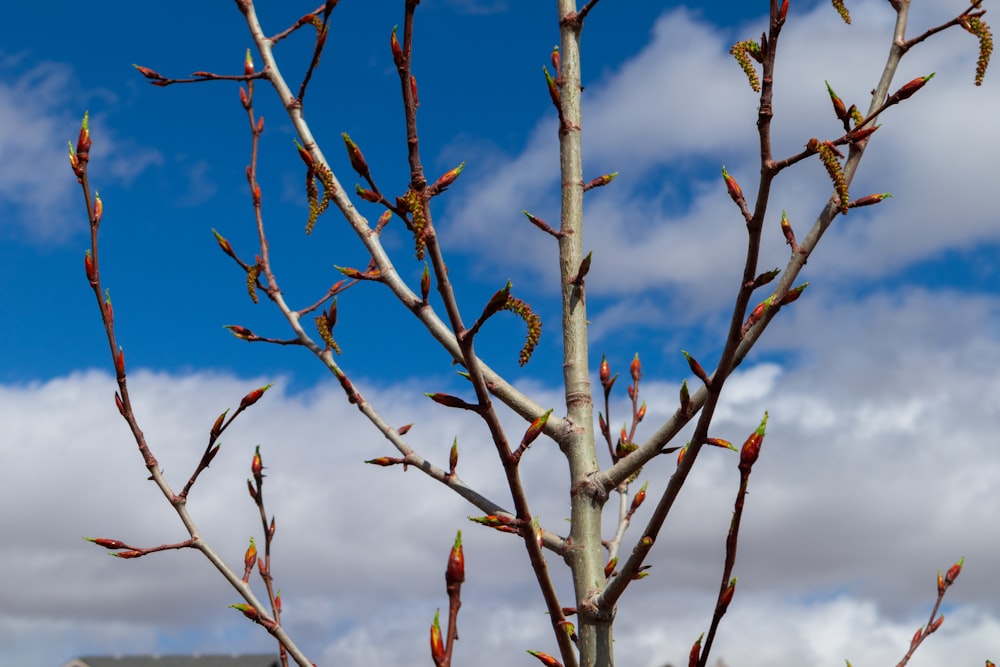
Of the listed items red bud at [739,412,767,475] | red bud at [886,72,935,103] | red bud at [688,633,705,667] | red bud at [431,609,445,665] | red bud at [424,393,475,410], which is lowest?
red bud at [431,609,445,665]

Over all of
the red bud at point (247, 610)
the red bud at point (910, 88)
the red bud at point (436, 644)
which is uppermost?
the red bud at point (910, 88)

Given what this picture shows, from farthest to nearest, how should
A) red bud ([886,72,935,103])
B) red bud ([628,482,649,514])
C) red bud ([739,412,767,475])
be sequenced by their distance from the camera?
red bud ([628,482,649,514])
red bud ([886,72,935,103])
red bud ([739,412,767,475])

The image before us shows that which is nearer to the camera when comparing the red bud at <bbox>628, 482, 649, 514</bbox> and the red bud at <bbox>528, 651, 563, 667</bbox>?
the red bud at <bbox>528, 651, 563, 667</bbox>

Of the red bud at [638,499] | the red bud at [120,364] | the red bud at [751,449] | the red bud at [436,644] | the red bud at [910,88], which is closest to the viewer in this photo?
the red bud at [436,644]

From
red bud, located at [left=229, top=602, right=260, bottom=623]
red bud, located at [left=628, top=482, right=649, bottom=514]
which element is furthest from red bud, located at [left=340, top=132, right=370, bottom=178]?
red bud, located at [left=628, top=482, right=649, bottom=514]

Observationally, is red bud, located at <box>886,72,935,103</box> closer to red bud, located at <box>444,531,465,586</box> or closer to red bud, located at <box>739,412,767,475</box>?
red bud, located at <box>739,412,767,475</box>

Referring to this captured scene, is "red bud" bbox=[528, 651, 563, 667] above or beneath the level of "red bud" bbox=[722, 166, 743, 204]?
beneath

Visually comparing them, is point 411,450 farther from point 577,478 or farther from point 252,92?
point 252,92

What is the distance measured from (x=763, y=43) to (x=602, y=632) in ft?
6.41

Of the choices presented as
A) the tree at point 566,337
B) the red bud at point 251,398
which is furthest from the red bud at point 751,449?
the red bud at point 251,398

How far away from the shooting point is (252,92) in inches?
203

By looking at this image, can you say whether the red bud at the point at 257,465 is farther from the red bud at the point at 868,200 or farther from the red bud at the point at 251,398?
the red bud at the point at 868,200

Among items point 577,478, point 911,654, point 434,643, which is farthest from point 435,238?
point 911,654

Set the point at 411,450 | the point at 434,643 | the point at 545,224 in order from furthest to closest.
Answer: the point at 545,224 < the point at 411,450 < the point at 434,643
